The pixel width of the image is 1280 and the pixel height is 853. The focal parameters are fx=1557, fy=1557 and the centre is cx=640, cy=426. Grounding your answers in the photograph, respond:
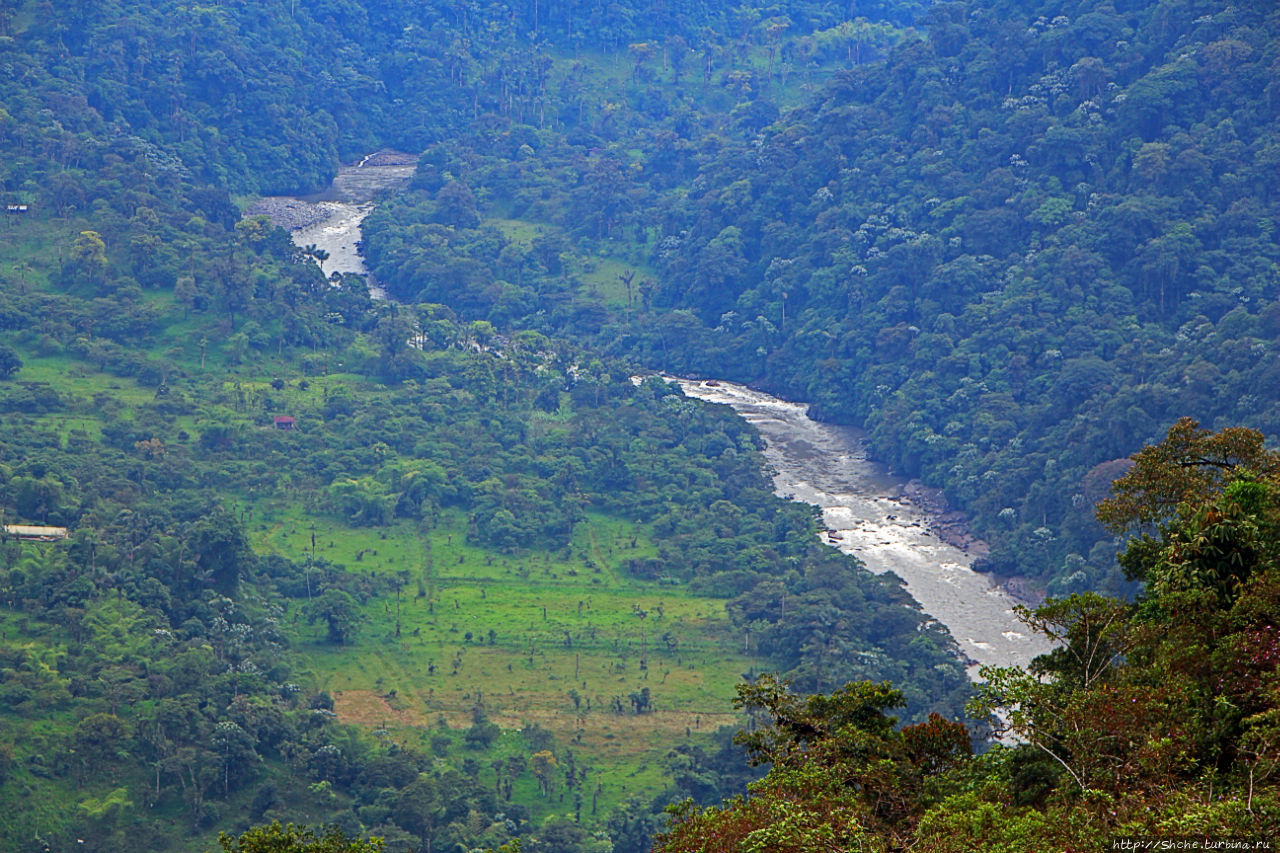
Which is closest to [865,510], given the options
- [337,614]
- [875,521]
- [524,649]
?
[875,521]

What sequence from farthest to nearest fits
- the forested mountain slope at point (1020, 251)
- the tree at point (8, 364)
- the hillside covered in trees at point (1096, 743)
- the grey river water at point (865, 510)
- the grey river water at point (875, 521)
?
the tree at point (8, 364) → the forested mountain slope at point (1020, 251) → the grey river water at point (865, 510) → the grey river water at point (875, 521) → the hillside covered in trees at point (1096, 743)

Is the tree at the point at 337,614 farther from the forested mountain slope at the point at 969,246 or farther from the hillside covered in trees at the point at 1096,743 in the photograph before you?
the hillside covered in trees at the point at 1096,743

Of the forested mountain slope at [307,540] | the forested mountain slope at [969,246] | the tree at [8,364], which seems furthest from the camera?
the tree at [8,364]

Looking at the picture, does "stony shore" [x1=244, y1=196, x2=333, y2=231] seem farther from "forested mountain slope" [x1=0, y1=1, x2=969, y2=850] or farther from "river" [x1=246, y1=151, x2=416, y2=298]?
"forested mountain slope" [x1=0, y1=1, x2=969, y2=850]

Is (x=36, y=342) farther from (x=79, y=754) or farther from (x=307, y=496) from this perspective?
(x=79, y=754)

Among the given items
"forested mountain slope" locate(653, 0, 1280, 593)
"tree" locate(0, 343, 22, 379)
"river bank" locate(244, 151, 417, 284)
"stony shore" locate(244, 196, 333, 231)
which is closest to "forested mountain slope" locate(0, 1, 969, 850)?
"tree" locate(0, 343, 22, 379)

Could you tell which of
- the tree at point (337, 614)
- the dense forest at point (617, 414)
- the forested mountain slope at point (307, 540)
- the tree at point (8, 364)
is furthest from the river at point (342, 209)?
the tree at point (337, 614)

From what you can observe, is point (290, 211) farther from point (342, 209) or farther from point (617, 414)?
point (617, 414)
